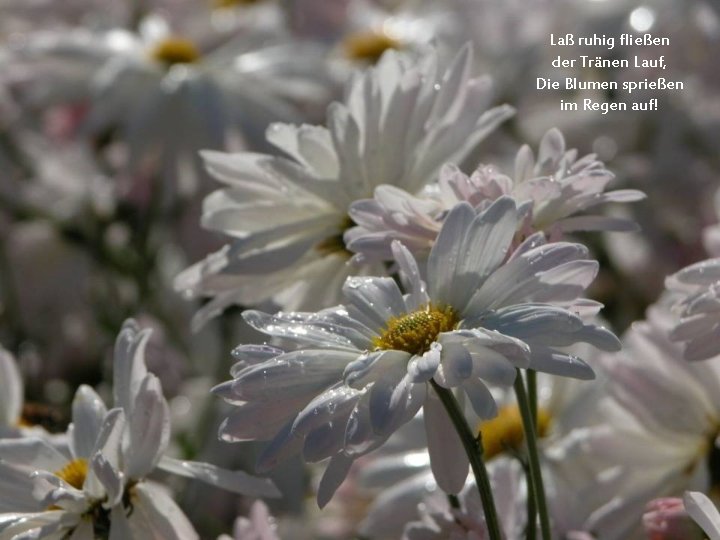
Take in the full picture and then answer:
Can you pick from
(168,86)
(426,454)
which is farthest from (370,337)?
(168,86)

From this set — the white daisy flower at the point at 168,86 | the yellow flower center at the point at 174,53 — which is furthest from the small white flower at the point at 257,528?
the yellow flower center at the point at 174,53

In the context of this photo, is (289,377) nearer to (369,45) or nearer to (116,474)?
(116,474)

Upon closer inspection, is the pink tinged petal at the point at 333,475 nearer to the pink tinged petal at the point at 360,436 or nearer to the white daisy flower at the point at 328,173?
the pink tinged petal at the point at 360,436

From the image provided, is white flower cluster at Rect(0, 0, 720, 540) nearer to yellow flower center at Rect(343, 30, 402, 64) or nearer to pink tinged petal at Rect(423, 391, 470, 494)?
pink tinged petal at Rect(423, 391, 470, 494)

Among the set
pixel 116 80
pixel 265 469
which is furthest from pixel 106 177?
pixel 265 469

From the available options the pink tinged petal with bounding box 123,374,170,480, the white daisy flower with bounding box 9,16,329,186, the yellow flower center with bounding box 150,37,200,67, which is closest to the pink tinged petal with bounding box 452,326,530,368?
the pink tinged petal with bounding box 123,374,170,480
